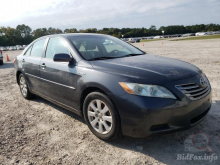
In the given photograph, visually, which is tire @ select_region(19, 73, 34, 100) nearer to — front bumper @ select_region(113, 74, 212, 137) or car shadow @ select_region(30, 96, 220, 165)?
car shadow @ select_region(30, 96, 220, 165)

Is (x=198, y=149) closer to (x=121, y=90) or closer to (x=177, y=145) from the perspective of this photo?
(x=177, y=145)

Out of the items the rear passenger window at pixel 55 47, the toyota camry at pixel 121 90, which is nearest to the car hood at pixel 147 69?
the toyota camry at pixel 121 90

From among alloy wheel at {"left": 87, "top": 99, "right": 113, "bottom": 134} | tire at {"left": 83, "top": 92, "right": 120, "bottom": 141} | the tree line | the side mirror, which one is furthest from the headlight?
the tree line

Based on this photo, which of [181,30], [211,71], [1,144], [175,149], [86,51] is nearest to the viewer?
[175,149]

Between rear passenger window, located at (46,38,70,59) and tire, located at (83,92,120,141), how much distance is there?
A: 42.2 inches

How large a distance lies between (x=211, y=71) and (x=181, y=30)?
118m

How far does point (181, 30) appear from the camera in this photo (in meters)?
114

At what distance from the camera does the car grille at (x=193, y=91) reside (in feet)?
8.23

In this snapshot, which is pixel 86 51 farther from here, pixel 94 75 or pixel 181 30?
→ pixel 181 30

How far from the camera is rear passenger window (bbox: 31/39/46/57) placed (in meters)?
4.22

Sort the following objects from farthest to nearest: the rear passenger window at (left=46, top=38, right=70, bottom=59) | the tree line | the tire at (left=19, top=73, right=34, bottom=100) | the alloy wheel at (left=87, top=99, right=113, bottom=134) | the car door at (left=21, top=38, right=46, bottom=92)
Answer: the tree line, the tire at (left=19, top=73, right=34, bottom=100), the car door at (left=21, top=38, right=46, bottom=92), the rear passenger window at (left=46, top=38, right=70, bottom=59), the alloy wheel at (left=87, top=99, right=113, bottom=134)

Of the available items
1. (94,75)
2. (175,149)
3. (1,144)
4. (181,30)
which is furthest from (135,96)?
(181,30)

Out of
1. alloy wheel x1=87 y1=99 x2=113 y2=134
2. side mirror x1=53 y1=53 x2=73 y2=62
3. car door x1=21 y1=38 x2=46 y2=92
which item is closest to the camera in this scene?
alloy wheel x1=87 y1=99 x2=113 y2=134

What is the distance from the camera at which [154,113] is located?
236cm
